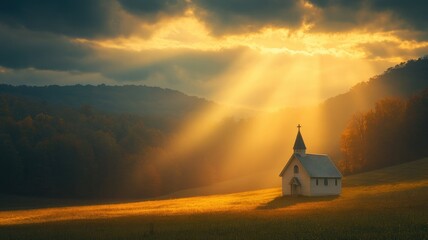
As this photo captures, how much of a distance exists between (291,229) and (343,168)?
8678 centimetres

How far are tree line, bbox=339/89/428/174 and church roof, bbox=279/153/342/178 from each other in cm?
3270

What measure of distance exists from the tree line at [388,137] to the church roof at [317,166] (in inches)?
1288

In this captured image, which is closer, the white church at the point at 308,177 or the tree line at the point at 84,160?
the white church at the point at 308,177

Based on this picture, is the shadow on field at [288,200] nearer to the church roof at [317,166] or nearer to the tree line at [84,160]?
the church roof at [317,166]

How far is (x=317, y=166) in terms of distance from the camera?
83.1 m

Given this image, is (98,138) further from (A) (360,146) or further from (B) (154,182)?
(A) (360,146)

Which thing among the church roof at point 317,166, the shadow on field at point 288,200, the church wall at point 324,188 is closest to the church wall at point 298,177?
the church roof at point 317,166

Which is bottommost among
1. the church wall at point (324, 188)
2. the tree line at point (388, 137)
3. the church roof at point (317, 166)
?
the church wall at point (324, 188)

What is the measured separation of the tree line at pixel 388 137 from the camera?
114 meters

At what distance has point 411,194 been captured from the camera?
59.9 metres

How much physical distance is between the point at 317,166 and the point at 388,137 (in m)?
38.1

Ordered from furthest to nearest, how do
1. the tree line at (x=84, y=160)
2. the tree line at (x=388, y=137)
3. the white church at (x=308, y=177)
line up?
the tree line at (x=84, y=160) → the tree line at (x=388, y=137) → the white church at (x=308, y=177)

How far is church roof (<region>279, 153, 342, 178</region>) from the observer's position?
80438 mm

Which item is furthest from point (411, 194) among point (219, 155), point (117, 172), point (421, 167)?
point (219, 155)
